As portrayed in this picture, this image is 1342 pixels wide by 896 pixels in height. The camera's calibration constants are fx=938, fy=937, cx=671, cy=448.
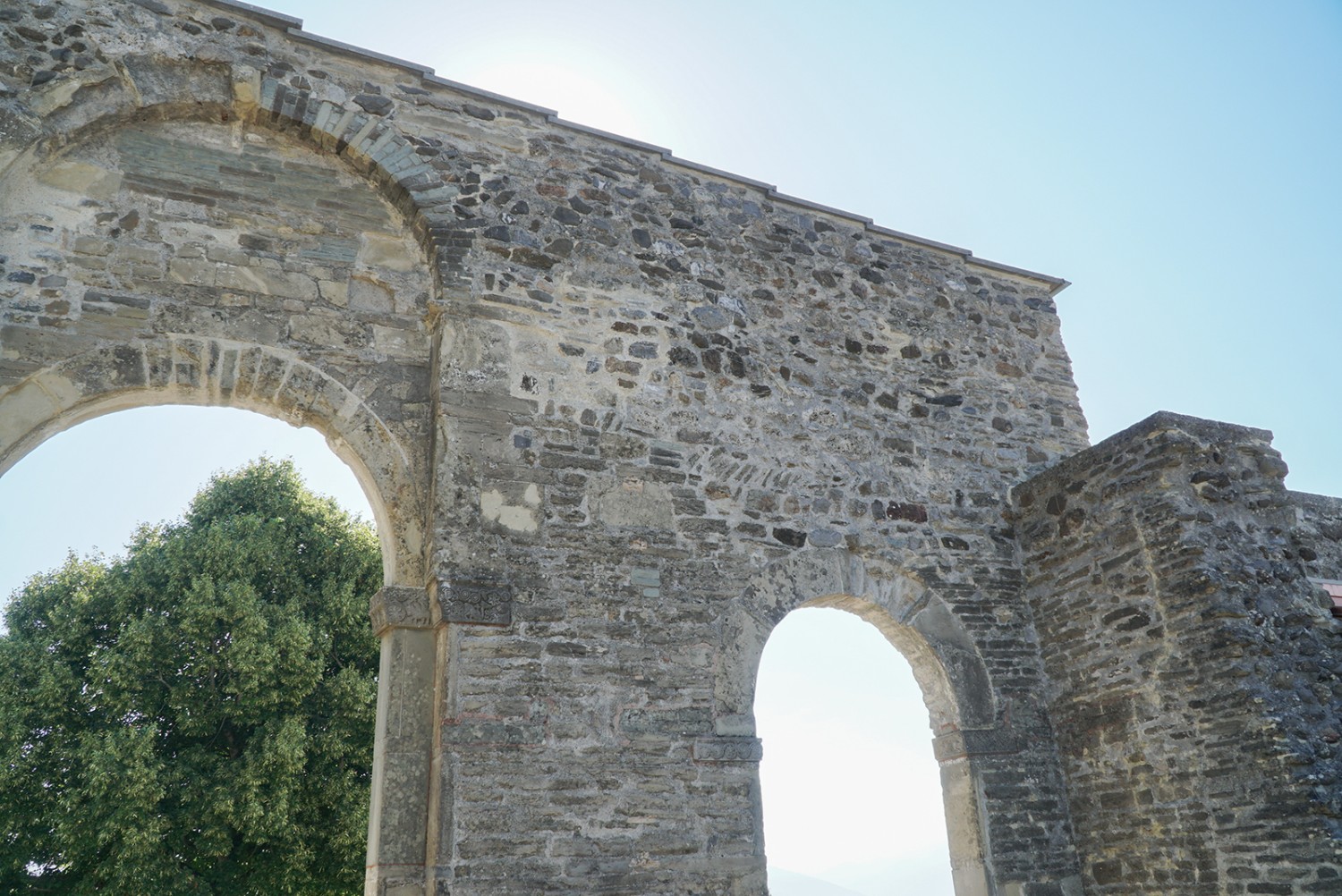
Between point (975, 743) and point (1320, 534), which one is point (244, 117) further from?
point (1320, 534)

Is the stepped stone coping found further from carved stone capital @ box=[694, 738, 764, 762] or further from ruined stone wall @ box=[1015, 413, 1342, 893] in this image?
carved stone capital @ box=[694, 738, 764, 762]

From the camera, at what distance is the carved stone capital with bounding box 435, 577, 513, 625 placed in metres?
4.75

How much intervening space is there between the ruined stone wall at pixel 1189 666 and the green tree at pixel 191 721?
772 centimetres

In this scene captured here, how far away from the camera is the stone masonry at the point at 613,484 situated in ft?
15.6

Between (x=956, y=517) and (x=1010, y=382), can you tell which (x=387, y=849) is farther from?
(x=1010, y=382)

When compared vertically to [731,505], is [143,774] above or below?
below

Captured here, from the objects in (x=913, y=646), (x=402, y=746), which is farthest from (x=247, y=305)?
(x=913, y=646)

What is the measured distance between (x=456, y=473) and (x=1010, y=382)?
14.5 feet

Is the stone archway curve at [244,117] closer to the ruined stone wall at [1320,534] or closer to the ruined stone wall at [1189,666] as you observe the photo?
the ruined stone wall at [1189,666]

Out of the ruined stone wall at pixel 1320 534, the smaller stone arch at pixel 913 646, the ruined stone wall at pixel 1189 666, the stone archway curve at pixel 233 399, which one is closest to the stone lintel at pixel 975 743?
the smaller stone arch at pixel 913 646

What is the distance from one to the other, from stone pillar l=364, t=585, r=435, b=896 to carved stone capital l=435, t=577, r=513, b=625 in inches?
6.5

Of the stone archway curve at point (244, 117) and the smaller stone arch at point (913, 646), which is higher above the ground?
the stone archway curve at point (244, 117)

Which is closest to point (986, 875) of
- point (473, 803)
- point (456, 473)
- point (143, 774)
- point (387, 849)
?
point (473, 803)

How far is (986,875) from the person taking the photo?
5523mm
